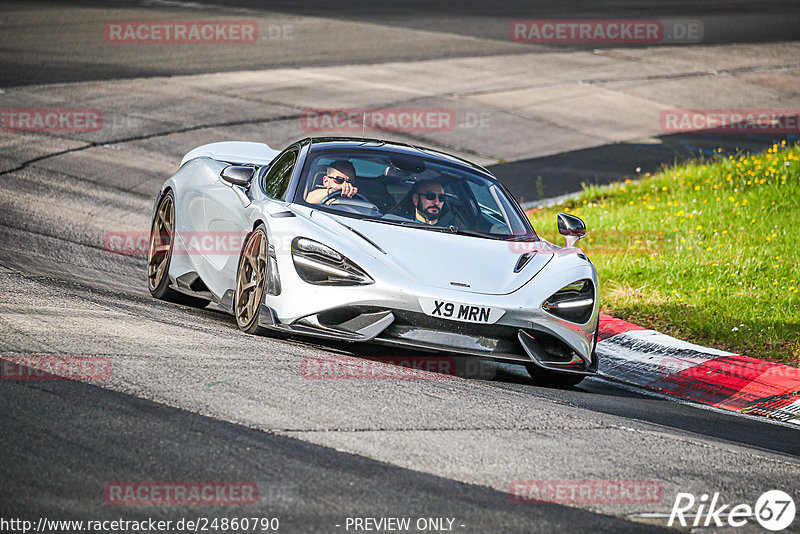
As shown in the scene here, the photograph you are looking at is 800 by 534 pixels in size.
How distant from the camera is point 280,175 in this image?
8.09m

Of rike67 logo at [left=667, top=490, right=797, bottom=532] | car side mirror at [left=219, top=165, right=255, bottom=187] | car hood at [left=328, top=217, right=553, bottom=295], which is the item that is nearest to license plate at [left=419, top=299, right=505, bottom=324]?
car hood at [left=328, top=217, right=553, bottom=295]

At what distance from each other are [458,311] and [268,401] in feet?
4.98

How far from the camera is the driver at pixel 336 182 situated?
7605 mm

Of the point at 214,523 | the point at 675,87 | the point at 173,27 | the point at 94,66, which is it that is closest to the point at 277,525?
the point at 214,523

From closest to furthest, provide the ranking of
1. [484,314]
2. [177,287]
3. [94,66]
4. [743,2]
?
[484,314] < [177,287] < [94,66] < [743,2]

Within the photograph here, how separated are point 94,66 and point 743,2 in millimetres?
25429

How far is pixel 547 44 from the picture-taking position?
2747 cm

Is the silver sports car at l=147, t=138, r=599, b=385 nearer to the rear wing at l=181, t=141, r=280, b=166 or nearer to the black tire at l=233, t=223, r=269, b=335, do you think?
the black tire at l=233, t=223, r=269, b=335

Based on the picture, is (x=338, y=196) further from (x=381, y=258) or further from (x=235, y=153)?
(x=235, y=153)

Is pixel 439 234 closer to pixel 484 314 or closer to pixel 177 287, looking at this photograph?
pixel 484 314

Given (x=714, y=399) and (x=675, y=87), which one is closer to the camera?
(x=714, y=399)

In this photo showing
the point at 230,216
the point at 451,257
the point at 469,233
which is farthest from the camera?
the point at 230,216

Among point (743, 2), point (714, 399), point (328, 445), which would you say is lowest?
point (714, 399)

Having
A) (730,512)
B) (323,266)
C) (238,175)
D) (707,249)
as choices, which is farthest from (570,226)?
(707,249)
